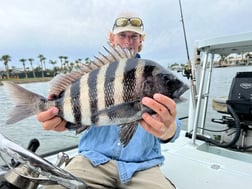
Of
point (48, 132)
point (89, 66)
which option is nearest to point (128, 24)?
point (89, 66)

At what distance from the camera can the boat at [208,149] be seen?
144 cm

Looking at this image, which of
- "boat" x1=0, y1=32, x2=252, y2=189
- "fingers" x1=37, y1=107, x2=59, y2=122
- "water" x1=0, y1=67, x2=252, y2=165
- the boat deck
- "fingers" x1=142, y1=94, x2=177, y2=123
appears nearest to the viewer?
"fingers" x1=142, y1=94, x2=177, y2=123

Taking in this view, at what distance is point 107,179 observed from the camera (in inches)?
61.1

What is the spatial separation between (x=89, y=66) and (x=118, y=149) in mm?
709

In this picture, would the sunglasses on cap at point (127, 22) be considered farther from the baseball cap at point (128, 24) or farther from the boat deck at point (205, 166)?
the boat deck at point (205, 166)

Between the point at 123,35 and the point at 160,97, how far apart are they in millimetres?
815

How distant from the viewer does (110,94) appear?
967 mm

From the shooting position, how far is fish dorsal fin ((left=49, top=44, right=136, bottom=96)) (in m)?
1.03

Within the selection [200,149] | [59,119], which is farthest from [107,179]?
[200,149]

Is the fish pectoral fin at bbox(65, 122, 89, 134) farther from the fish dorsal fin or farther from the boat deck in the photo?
the boat deck

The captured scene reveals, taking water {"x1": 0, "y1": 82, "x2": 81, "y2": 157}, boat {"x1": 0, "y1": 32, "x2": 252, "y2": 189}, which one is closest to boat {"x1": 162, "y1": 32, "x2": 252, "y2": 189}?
boat {"x1": 0, "y1": 32, "x2": 252, "y2": 189}

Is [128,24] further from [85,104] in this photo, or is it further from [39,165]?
[39,165]

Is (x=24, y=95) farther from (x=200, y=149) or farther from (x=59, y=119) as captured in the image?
(x=200, y=149)

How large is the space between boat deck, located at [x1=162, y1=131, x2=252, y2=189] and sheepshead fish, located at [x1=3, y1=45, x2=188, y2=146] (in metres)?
1.03
